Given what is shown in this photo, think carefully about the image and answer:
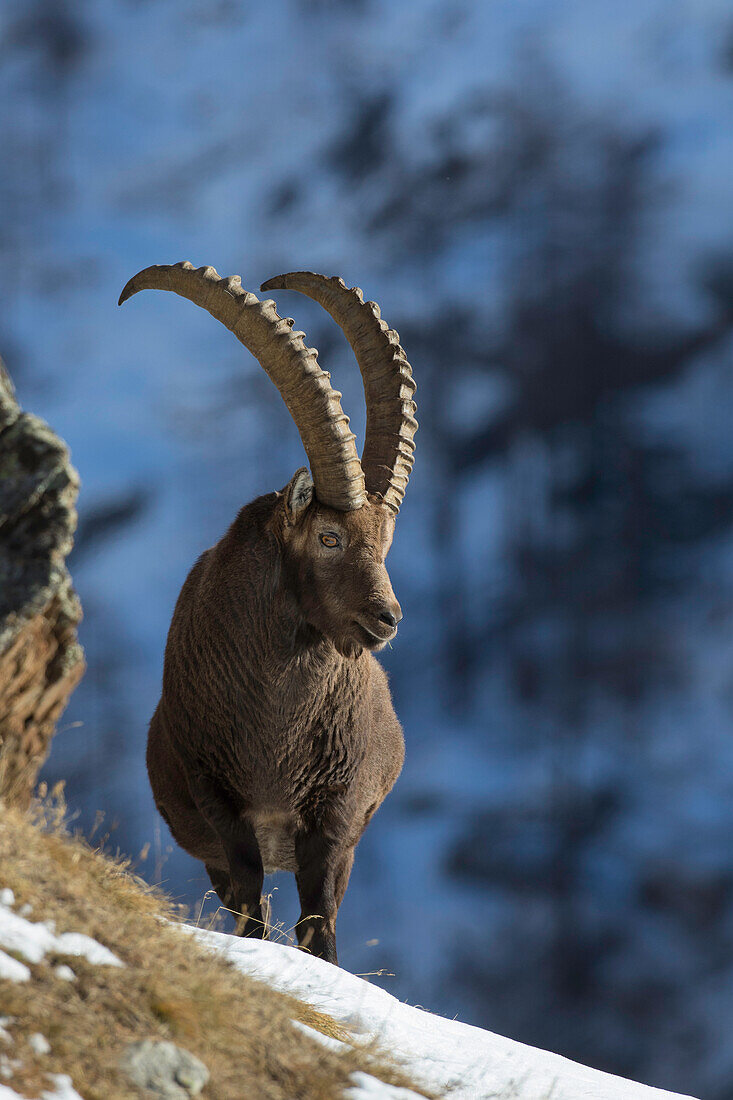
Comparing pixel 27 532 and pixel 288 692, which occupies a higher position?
pixel 288 692

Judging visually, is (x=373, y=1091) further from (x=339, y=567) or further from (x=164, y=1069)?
(x=339, y=567)

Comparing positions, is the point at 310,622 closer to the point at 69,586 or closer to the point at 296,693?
the point at 296,693

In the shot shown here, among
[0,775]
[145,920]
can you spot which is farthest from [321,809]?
[0,775]

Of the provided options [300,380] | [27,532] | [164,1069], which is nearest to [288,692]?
[300,380]

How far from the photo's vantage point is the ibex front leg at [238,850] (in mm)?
7582

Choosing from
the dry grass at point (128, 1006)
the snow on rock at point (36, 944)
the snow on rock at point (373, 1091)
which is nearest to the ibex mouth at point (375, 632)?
the dry grass at point (128, 1006)

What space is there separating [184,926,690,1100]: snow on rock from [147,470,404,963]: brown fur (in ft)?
3.96

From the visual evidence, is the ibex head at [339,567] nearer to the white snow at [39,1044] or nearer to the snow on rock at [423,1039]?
the snow on rock at [423,1039]

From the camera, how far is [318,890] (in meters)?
7.67

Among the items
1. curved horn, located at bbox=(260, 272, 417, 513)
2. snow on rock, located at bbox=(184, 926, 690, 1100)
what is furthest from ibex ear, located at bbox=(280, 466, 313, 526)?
snow on rock, located at bbox=(184, 926, 690, 1100)

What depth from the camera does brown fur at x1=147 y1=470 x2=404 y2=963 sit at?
7656 mm

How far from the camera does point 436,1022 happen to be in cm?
677

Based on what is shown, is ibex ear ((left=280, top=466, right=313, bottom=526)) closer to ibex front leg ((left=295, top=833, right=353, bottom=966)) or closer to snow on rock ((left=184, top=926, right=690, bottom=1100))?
ibex front leg ((left=295, top=833, right=353, bottom=966))

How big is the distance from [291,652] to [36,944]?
409 centimetres
